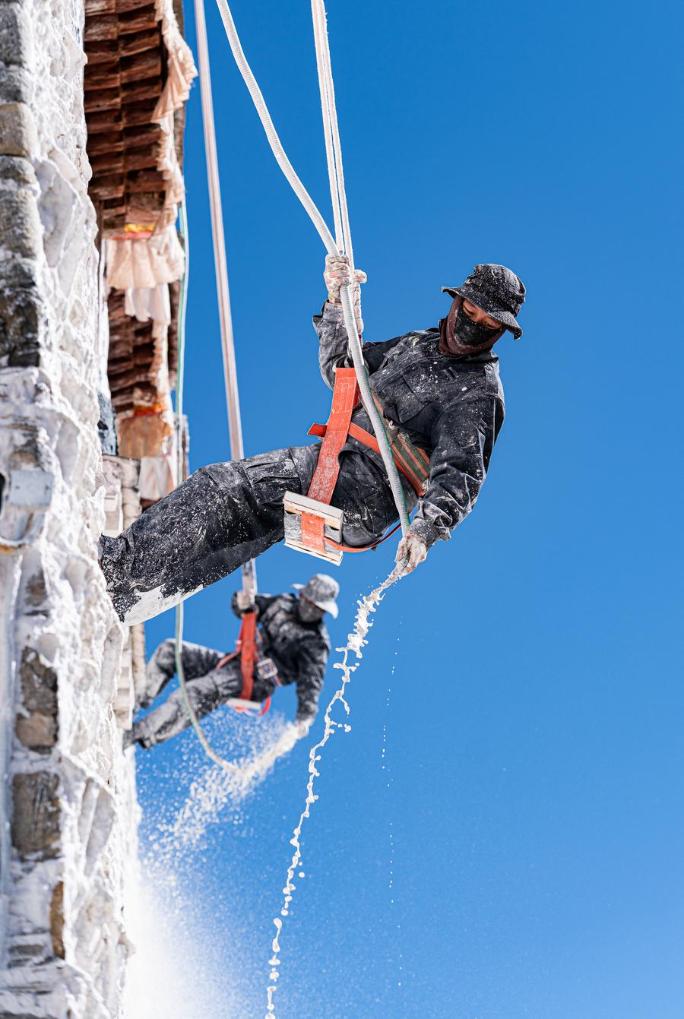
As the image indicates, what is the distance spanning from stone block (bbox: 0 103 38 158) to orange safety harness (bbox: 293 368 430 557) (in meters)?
2.09

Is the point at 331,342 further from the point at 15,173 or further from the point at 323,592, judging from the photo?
the point at 323,592

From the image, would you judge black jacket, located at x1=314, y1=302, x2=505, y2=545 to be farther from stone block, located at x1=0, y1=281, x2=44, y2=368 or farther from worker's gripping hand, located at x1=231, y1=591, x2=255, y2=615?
worker's gripping hand, located at x1=231, y1=591, x2=255, y2=615

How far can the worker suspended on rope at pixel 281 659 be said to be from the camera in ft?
36.7

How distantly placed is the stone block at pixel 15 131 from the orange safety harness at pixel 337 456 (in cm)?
209

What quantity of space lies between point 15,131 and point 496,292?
8.12 ft

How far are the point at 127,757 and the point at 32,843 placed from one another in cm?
720

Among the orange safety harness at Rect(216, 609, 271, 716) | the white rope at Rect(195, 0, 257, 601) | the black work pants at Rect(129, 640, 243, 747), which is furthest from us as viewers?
the orange safety harness at Rect(216, 609, 271, 716)

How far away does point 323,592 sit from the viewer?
446 inches

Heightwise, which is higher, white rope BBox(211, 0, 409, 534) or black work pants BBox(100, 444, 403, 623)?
white rope BBox(211, 0, 409, 534)

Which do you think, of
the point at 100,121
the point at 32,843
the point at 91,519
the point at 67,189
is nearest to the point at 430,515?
the point at 91,519

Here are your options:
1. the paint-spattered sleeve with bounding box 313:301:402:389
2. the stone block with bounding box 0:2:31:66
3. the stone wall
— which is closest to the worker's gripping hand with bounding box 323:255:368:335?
the paint-spattered sleeve with bounding box 313:301:402:389

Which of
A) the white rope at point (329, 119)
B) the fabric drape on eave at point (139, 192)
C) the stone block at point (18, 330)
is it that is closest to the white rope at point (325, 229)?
the white rope at point (329, 119)

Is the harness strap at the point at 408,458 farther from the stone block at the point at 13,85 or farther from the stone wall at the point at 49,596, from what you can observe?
the stone block at the point at 13,85

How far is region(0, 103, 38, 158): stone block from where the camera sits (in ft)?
12.3
